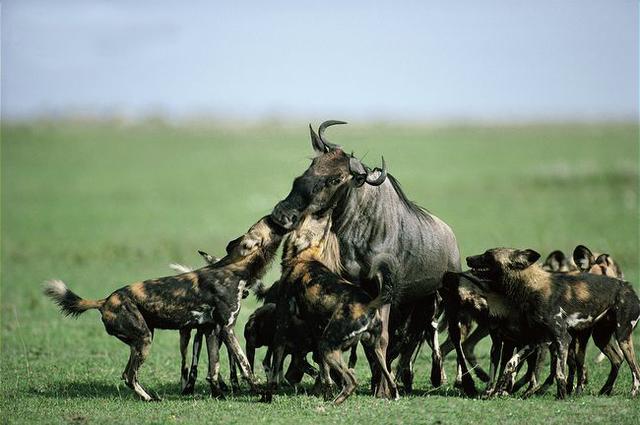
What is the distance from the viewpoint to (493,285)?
1198cm

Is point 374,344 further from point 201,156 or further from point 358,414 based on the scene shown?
point 201,156

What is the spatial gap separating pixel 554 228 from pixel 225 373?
21261 mm

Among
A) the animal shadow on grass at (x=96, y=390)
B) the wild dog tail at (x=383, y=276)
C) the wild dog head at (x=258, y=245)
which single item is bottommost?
the animal shadow on grass at (x=96, y=390)

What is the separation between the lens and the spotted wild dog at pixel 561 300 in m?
11.5

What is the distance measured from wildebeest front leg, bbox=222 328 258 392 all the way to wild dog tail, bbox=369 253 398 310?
176cm

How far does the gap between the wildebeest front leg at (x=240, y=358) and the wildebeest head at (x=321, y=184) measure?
1443 mm

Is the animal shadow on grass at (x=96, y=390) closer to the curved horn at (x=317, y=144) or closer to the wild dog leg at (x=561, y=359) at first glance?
the curved horn at (x=317, y=144)

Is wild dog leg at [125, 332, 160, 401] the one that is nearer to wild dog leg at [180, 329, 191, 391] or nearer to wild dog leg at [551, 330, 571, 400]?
wild dog leg at [180, 329, 191, 391]

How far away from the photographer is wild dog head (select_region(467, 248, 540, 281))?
11844mm

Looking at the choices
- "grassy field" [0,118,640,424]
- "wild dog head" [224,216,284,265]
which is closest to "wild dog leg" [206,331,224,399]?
"grassy field" [0,118,640,424]

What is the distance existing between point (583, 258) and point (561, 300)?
115 inches

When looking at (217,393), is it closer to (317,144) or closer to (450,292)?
(450,292)

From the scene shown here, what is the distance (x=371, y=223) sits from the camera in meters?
12.3

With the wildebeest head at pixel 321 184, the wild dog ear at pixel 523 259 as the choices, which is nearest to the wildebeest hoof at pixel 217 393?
the wildebeest head at pixel 321 184
